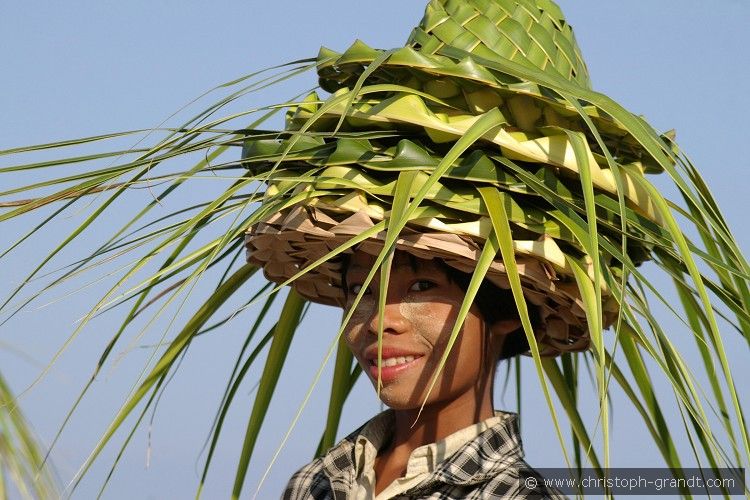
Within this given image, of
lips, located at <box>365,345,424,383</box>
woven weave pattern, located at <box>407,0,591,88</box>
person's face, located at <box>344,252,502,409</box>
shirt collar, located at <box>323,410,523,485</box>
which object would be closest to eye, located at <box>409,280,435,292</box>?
person's face, located at <box>344,252,502,409</box>

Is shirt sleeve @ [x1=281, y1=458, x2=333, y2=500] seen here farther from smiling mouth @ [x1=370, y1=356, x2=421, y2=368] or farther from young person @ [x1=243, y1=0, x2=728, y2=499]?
smiling mouth @ [x1=370, y1=356, x2=421, y2=368]

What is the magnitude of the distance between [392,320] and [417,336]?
0.15 ft

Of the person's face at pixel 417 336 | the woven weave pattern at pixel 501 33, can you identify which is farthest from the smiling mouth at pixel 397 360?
the woven weave pattern at pixel 501 33

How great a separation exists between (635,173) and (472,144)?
0.83 feet

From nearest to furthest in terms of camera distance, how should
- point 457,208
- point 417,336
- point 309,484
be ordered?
point 457,208 → point 417,336 → point 309,484

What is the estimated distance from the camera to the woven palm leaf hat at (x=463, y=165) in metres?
1.79

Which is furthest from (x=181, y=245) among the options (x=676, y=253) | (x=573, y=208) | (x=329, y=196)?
(x=676, y=253)

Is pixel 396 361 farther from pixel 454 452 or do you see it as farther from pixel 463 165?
pixel 463 165

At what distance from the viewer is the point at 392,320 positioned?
6.23 ft

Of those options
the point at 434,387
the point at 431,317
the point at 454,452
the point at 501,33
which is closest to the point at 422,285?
the point at 431,317

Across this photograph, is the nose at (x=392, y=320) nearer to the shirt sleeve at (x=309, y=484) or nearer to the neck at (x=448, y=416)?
the neck at (x=448, y=416)

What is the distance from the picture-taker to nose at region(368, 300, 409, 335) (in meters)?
1.89

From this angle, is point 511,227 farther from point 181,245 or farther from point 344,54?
point 181,245

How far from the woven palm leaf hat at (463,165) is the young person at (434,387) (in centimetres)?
7
